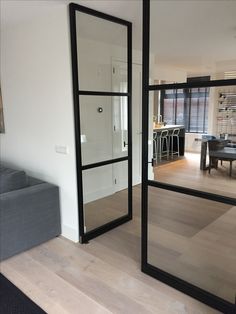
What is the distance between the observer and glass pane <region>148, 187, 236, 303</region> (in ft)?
8.00

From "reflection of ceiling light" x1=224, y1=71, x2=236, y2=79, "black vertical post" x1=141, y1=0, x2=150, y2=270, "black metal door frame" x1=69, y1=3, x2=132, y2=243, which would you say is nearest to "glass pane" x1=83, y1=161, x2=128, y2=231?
"black metal door frame" x1=69, y1=3, x2=132, y2=243

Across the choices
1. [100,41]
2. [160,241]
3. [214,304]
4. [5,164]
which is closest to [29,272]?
[160,241]

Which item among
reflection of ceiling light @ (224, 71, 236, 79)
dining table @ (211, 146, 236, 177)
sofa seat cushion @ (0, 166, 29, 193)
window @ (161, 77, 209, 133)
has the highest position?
reflection of ceiling light @ (224, 71, 236, 79)

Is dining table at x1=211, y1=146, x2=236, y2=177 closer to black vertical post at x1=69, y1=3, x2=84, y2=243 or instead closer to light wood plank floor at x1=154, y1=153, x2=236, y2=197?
light wood plank floor at x1=154, y1=153, x2=236, y2=197

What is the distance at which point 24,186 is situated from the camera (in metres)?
3.05

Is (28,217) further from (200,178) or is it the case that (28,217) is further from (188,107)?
(188,107)

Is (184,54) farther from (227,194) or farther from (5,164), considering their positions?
(5,164)

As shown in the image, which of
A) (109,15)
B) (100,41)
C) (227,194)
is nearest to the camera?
(227,194)

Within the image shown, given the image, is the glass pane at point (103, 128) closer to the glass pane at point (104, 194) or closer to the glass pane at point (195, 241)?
the glass pane at point (104, 194)

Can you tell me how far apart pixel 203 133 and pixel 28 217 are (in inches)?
78.5

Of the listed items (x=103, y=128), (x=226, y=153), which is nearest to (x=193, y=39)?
(x=226, y=153)

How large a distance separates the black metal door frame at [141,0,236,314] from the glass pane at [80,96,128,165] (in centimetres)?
94

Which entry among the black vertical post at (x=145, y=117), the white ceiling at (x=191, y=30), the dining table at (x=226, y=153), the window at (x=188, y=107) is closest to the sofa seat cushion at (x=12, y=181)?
the black vertical post at (x=145, y=117)

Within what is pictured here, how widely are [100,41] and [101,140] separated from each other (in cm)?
120
